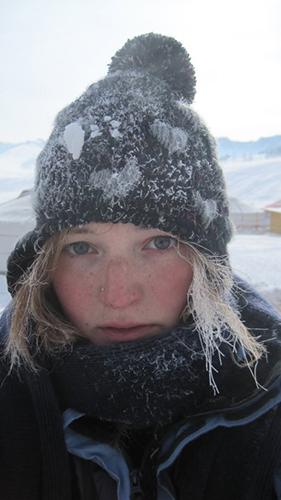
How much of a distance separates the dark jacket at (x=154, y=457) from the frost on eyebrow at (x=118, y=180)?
51cm

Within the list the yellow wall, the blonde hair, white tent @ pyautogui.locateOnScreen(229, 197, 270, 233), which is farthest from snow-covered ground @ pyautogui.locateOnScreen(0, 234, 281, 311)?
white tent @ pyautogui.locateOnScreen(229, 197, 270, 233)

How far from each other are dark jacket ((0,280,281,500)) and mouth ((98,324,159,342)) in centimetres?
20

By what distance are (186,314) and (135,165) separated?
1.34 ft

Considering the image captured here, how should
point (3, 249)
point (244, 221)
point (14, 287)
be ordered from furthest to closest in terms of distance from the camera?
point (244, 221)
point (3, 249)
point (14, 287)

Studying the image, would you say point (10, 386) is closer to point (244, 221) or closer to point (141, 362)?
point (141, 362)

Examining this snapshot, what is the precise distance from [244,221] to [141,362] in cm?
831

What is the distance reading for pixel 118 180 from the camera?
0.91 metres

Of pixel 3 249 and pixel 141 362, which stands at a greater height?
pixel 141 362

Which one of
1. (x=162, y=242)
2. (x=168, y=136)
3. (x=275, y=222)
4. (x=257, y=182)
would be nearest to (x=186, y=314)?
(x=162, y=242)

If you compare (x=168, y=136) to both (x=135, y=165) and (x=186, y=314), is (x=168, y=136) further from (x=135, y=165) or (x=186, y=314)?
(x=186, y=314)

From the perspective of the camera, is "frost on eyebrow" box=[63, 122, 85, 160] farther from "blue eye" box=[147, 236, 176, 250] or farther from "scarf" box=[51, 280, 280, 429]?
"scarf" box=[51, 280, 280, 429]

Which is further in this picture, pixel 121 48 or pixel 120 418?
pixel 121 48

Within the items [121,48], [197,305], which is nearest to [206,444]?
[197,305]

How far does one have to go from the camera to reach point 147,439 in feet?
3.32
